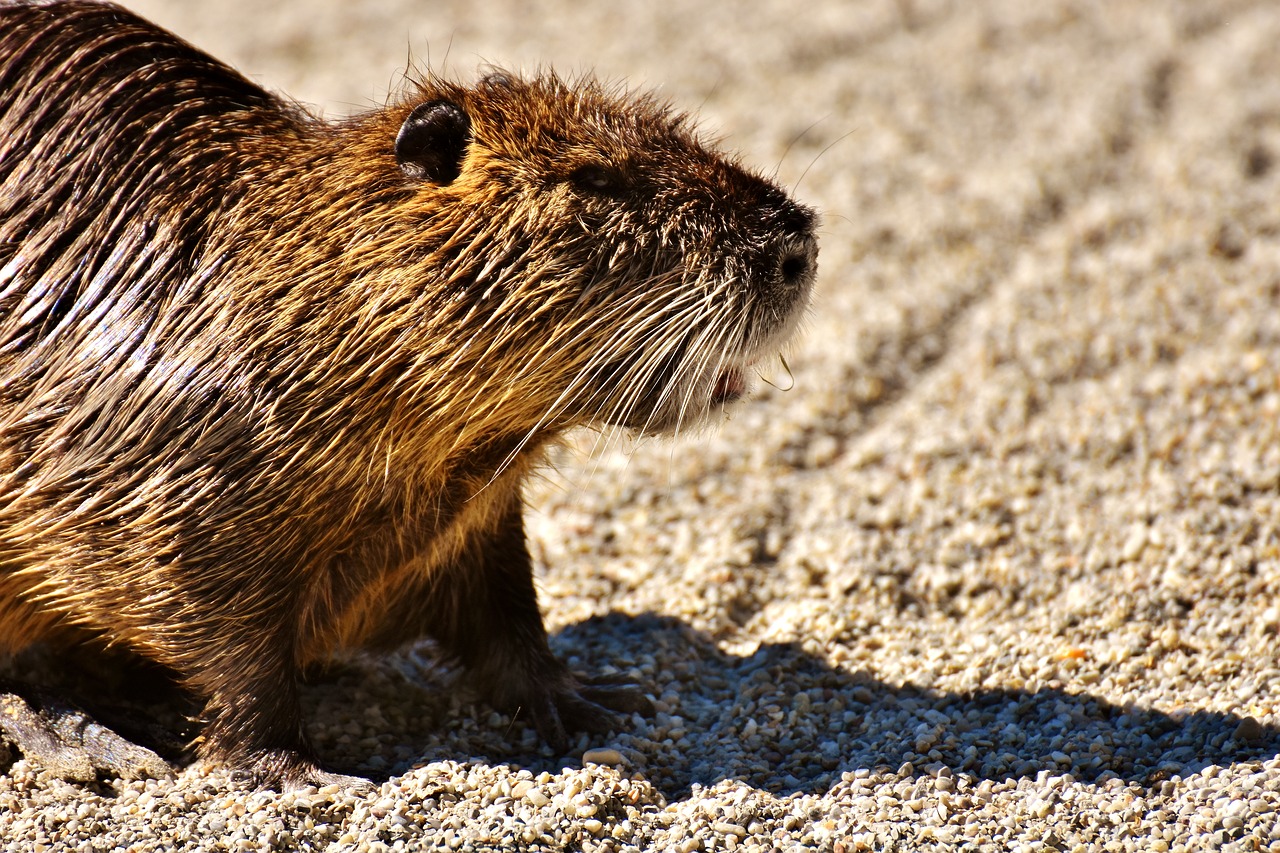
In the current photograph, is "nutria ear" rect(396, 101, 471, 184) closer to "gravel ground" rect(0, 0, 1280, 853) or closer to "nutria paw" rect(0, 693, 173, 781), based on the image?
"gravel ground" rect(0, 0, 1280, 853)

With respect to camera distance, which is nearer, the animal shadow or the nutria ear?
the nutria ear

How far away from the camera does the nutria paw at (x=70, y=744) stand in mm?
3293

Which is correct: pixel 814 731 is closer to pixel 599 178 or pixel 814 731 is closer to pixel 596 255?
pixel 596 255

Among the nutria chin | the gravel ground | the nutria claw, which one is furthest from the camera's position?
the nutria claw

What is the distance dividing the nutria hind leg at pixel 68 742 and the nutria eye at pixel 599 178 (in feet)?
5.53

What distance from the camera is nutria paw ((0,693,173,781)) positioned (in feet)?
10.8

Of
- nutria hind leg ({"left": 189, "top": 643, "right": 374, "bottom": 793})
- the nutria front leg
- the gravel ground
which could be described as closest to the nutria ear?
the gravel ground

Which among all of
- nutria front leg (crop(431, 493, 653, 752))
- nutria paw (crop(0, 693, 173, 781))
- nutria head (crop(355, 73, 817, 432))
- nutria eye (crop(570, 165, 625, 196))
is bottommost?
nutria paw (crop(0, 693, 173, 781))

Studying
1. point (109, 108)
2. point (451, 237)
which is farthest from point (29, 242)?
point (451, 237)

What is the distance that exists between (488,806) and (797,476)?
2202mm

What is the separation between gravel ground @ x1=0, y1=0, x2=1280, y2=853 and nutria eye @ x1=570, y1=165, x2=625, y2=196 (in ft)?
2.09

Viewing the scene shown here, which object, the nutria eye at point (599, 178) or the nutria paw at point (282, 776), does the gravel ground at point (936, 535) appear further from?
the nutria eye at point (599, 178)

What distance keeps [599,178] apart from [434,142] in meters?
0.38

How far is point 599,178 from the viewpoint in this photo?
317 centimetres
